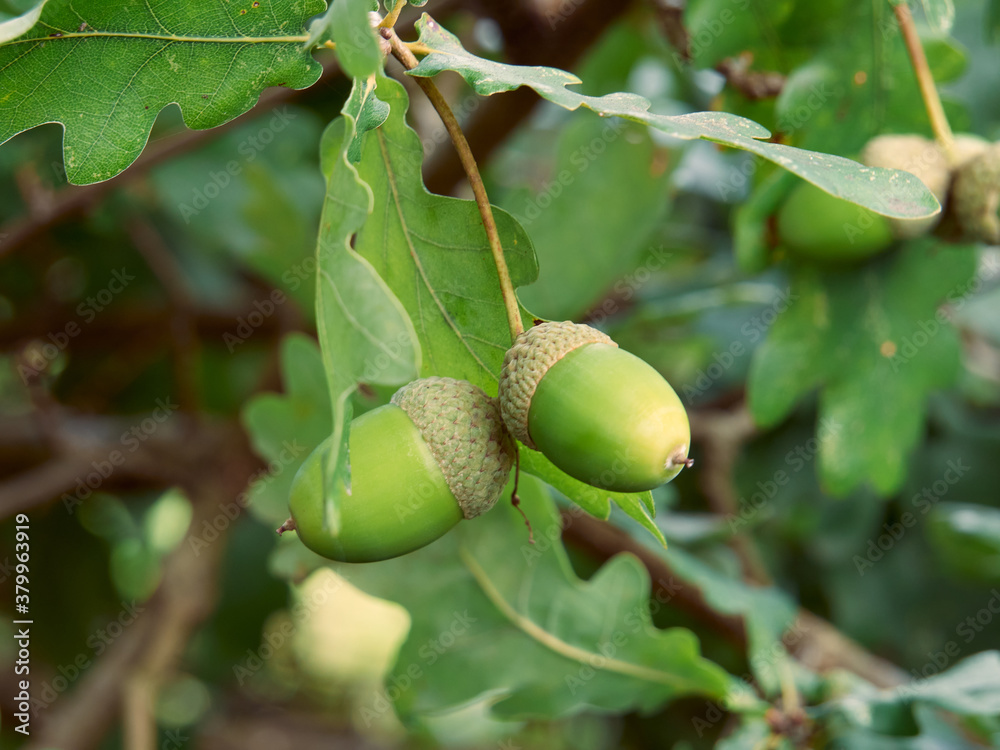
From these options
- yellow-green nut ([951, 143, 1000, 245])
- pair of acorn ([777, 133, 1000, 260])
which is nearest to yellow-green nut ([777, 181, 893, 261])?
pair of acorn ([777, 133, 1000, 260])

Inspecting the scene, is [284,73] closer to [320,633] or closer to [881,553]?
[881,553]

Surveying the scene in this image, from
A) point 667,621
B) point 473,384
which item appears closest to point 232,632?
point 667,621

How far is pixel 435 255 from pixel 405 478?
0.79 feet

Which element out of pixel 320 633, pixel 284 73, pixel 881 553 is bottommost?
pixel 320 633

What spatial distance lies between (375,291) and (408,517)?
21 centimetres

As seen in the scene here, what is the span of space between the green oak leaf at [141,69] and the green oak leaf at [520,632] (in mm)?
628

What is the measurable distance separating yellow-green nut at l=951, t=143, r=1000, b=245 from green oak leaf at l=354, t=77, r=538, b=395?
0.76m

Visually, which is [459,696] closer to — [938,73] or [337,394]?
[337,394]

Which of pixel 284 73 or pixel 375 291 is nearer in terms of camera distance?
pixel 375 291

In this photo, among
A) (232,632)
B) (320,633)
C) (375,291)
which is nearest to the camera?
(375,291)

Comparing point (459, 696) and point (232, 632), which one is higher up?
point (459, 696)

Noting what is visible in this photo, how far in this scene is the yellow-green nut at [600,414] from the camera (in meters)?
0.67

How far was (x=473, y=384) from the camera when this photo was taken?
32.9 inches

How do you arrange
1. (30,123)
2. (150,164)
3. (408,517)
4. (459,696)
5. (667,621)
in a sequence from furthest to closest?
(667,621) < (150,164) < (459,696) < (30,123) < (408,517)
